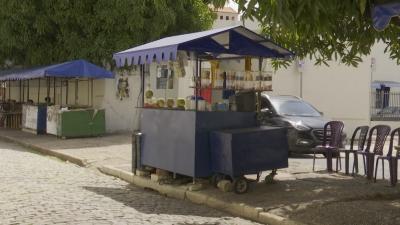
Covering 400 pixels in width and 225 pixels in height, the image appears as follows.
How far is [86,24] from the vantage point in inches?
873

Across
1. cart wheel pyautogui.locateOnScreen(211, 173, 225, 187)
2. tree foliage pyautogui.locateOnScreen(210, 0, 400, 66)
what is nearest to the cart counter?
cart wheel pyautogui.locateOnScreen(211, 173, 225, 187)

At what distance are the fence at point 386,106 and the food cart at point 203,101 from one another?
1483 centimetres

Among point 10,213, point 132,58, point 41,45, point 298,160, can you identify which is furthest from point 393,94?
point 10,213

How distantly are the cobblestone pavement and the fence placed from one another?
1514cm

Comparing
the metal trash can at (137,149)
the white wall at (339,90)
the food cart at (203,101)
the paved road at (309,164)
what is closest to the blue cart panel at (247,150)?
the food cart at (203,101)

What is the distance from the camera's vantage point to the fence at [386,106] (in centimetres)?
2414

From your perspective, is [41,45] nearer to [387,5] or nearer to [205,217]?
[205,217]

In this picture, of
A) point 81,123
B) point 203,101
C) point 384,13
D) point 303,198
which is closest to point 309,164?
point 203,101

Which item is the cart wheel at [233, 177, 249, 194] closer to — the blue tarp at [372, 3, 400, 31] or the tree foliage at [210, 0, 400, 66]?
the tree foliage at [210, 0, 400, 66]

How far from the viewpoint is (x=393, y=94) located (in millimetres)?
24266

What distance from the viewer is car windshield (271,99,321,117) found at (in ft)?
53.3

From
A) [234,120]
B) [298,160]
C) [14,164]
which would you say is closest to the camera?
[234,120]

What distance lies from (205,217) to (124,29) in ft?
49.1

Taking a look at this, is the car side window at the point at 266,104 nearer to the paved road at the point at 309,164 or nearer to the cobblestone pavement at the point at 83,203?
the paved road at the point at 309,164
